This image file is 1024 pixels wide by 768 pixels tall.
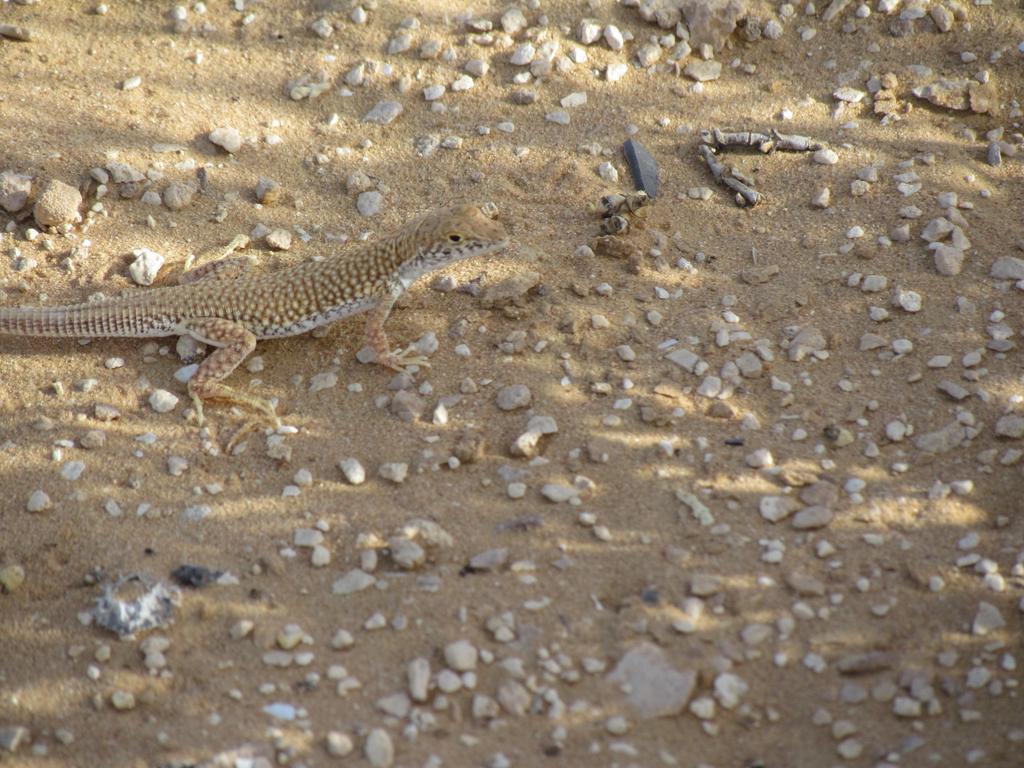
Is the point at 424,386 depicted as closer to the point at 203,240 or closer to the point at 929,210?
the point at 203,240

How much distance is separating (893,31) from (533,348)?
11.3ft

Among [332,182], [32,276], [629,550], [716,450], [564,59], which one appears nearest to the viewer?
[629,550]

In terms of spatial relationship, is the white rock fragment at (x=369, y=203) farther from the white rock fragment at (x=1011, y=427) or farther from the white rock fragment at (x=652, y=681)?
the white rock fragment at (x=1011, y=427)

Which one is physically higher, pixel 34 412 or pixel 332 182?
pixel 332 182

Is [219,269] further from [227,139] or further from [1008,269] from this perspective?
[1008,269]

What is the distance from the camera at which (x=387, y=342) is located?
203 inches

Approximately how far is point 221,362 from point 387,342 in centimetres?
83

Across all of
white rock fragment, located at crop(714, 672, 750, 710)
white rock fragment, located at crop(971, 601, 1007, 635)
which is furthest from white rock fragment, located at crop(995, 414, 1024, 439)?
white rock fragment, located at crop(714, 672, 750, 710)

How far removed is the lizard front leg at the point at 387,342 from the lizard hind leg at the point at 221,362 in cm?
59

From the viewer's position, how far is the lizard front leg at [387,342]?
5.11 m

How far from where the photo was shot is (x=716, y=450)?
15.3ft

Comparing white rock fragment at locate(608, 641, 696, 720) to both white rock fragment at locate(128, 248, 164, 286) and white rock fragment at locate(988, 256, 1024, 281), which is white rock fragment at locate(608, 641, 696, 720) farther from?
white rock fragment at locate(128, 248, 164, 286)

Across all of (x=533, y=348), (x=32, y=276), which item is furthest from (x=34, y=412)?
(x=533, y=348)

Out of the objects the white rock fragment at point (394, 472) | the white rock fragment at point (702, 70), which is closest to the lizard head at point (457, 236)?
the white rock fragment at point (394, 472)
